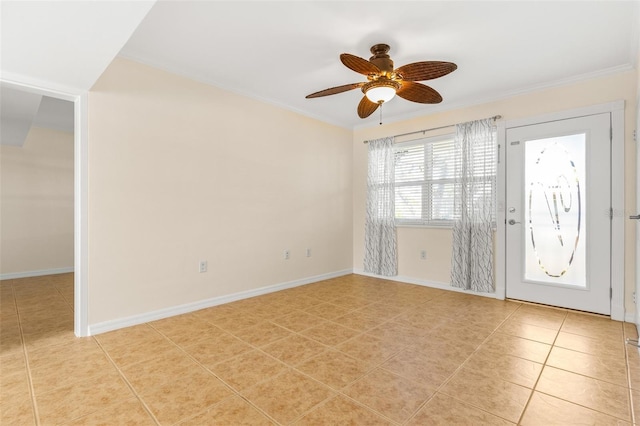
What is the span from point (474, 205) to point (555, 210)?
2.75ft

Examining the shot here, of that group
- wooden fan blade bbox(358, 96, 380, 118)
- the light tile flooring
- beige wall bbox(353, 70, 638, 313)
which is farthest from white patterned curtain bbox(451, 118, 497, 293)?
wooden fan blade bbox(358, 96, 380, 118)

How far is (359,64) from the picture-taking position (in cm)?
241

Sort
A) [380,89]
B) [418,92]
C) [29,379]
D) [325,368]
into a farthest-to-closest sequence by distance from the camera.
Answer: [418,92] → [380,89] → [325,368] → [29,379]

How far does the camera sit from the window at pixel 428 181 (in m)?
4.23

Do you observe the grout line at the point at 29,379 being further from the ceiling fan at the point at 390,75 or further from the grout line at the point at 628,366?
the grout line at the point at 628,366

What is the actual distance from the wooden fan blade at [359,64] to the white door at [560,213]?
2.24 meters

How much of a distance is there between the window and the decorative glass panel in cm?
52

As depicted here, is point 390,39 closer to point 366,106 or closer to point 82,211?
point 366,106

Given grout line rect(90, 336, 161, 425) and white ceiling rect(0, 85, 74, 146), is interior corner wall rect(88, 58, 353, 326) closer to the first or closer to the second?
grout line rect(90, 336, 161, 425)

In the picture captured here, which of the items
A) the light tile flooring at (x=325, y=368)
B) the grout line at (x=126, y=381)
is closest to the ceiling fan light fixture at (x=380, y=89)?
the light tile flooring at (x=325, y=368)

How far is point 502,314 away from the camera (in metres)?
3.22

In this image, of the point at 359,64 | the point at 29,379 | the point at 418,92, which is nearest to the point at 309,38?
the point at 359,64

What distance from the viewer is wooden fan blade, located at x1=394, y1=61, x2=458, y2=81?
2.34m

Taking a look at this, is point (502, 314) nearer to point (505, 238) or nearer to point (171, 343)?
point (505, 238)
